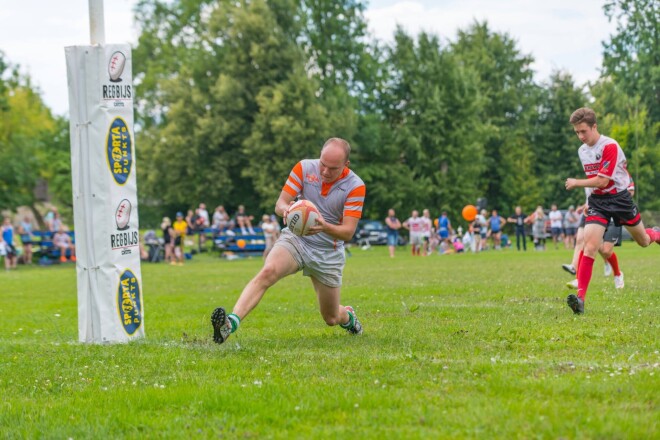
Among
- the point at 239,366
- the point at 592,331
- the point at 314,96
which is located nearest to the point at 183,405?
the point at 239,366

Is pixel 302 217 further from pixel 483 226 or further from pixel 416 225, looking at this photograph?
pixel 483 226

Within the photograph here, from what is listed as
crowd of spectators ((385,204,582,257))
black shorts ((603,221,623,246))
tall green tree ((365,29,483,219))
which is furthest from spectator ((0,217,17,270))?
tall green tree ((365,29,483,219))

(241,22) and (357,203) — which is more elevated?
(241,22)

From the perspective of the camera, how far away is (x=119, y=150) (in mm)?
8828

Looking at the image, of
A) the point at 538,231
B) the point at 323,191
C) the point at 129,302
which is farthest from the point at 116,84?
the point at 538,231

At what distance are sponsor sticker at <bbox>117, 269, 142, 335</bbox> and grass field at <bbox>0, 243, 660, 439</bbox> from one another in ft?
0.76

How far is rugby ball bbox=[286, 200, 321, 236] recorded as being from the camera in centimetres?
759

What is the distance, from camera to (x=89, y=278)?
868cm

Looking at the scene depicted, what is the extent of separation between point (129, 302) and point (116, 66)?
8.04 ft

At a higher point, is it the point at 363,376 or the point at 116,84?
the point at 116,84

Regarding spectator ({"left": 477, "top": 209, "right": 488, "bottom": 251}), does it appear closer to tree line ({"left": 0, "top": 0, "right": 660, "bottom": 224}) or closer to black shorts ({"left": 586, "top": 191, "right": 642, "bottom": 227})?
tree line ({"left": 0, "top": 0, "right": 660, "bottom": 224})

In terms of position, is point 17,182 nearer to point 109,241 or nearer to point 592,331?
point 109,241

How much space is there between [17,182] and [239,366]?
3575cm

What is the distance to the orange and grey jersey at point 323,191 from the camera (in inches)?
320
